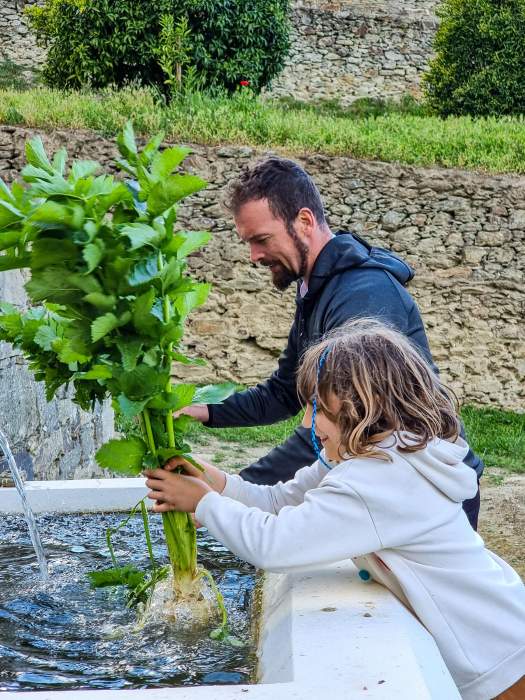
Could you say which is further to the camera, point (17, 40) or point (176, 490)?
point (17, 40)

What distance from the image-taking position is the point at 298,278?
2875 mm

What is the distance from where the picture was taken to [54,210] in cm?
172

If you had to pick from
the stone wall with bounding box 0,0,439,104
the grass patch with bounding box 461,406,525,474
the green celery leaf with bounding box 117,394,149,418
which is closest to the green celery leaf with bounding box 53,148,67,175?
the green celery leaf with bounding box 117,394,149,418

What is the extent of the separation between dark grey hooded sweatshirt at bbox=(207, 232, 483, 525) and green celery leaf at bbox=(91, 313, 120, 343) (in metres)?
0.83

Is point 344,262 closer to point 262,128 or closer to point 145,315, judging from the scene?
point 145,315

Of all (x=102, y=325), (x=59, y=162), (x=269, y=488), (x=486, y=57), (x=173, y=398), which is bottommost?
(x=486, y=57)

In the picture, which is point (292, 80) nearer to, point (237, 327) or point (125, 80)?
point (125, 80)

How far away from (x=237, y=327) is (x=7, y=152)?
9.08 feet

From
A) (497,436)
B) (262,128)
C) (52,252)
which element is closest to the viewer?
(52,252)

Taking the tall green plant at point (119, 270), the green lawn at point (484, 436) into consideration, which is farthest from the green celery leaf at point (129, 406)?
the green lawn at point (484, 436)

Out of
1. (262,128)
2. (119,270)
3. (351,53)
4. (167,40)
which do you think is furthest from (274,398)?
(351,53)

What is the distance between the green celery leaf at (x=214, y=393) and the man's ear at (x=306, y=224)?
2.83ft

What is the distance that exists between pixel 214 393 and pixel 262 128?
7956 mm

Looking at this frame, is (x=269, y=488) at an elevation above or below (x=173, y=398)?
below
